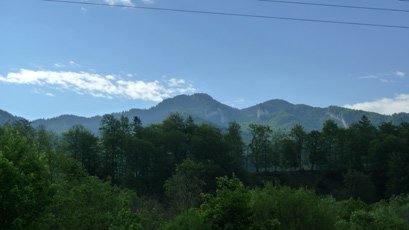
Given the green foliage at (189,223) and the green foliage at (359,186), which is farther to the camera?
the green foliage at (359,186)

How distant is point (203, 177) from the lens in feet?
321

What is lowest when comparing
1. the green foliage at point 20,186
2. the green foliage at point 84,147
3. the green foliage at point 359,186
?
the green foliage at point 359,186

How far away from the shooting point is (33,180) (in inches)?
798

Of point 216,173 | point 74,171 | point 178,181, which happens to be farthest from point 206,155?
point 74,171

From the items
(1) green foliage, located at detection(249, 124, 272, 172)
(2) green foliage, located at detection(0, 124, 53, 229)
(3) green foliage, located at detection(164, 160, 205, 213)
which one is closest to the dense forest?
(2) green foliage, located at detection(0, 124, 53, 229)

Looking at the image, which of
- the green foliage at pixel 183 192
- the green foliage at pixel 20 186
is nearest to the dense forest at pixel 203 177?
the green foliage at pixel 20 186

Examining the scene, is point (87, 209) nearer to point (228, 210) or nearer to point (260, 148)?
point (228, 210)

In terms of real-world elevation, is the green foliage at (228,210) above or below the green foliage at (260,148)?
below

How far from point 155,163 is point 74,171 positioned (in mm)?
65887

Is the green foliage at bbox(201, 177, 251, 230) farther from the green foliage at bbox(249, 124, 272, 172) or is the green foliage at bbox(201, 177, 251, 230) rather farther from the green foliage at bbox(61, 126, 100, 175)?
the green foliage at bbox(249, 124, 272, 172)

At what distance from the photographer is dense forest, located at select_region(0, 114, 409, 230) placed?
25.7 m

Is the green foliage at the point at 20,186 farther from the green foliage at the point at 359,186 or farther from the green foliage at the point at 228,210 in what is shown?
the green foliage at the point at 359,186

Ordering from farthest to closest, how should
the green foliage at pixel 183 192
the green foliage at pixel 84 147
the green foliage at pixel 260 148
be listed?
the green foliage at pixel 260 148, the green foliage at pixel 84 147, the green foliage at pixel 183 192

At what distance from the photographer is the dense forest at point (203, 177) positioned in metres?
25.7
